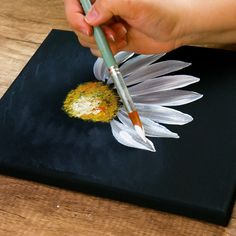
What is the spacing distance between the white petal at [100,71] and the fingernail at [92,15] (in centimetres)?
9

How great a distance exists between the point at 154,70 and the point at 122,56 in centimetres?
7

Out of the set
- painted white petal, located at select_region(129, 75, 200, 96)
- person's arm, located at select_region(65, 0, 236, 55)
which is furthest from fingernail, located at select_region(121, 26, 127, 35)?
painted white petal, located at select_region(129, 75, 200, 96)

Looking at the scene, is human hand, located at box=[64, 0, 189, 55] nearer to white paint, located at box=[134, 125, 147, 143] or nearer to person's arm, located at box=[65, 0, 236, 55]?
person's arm, located at box=[65, 0, 236, 55]

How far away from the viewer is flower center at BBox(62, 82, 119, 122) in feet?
2.23

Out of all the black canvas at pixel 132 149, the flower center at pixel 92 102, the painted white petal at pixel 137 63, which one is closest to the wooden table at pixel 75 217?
the black canvas at pixel 132 149

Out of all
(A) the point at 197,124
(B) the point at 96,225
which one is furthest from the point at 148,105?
(B) the point at 96,225

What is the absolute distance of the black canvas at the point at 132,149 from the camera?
563 millimetres

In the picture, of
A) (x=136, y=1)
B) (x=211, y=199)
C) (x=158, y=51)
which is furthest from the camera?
(x=158, y=51)

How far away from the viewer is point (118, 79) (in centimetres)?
67

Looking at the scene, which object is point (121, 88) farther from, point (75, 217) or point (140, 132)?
point (75, 217)

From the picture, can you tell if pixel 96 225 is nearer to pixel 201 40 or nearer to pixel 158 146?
pixel 158 146

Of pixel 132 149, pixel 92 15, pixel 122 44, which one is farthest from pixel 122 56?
pixel 132 149

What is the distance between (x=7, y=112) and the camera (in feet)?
2.31

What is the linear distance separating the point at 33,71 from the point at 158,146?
0.27 metres
